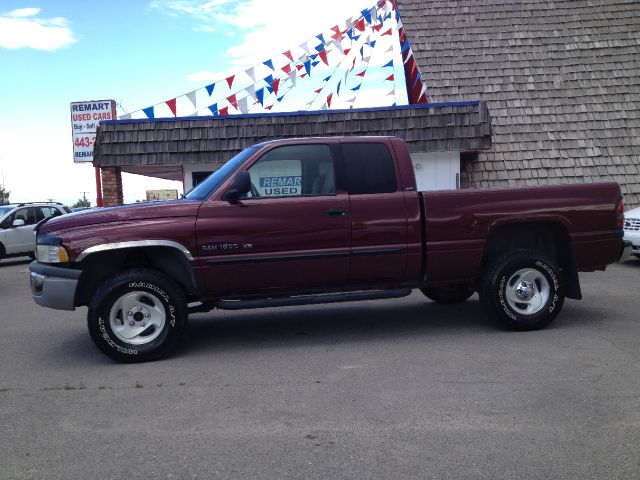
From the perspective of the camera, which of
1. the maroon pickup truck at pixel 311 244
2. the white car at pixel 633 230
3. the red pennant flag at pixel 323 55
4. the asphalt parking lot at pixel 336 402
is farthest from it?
the red pennant flag at pixel 323 55

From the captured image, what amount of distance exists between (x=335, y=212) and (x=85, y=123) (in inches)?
677

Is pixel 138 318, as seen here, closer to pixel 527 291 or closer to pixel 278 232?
pixel 278 232

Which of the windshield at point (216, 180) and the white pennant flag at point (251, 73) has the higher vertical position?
the white pennant flag at point (251, 73)

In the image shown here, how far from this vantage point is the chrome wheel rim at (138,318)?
549 centimetres

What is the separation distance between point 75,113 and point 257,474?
64.7 feet

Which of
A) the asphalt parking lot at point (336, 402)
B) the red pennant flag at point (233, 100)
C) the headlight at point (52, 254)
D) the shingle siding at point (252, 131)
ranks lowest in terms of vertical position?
the asphalt parking lot at point (336, 402)

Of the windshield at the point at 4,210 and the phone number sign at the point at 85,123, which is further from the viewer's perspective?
the phone number sign at the point at 85,123

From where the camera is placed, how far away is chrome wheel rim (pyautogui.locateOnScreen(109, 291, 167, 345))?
5.49m

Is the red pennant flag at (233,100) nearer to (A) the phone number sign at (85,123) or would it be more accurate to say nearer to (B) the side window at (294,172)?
(A) the phone number sign at (85,123)

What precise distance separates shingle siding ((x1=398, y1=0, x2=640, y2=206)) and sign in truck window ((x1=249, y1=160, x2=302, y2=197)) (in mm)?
10185

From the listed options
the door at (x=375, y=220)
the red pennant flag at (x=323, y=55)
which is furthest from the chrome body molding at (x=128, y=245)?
the red pennant flag at (x=323, y=55)

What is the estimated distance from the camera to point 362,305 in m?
7.94

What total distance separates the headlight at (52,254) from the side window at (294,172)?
5.59ft

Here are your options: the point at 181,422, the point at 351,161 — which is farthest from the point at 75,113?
the point at 181,422
